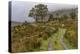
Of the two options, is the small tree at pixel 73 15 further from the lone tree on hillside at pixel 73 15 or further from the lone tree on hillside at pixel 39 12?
the lone tree on hillside at pixel 39 12

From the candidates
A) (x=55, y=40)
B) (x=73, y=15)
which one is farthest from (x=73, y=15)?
(x=55, y=40)

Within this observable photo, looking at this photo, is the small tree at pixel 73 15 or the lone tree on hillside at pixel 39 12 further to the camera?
the small tree at pixel 73 15

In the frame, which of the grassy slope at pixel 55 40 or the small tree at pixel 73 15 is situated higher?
the small tree at pixel 73 15

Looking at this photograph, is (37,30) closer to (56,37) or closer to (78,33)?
(56,37)

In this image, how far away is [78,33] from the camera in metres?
1.86

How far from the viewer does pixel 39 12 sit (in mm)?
1735

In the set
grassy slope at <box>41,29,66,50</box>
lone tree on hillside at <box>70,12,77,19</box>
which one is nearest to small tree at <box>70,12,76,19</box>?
lone tree on hillside at <box>70,12,77,19</box>

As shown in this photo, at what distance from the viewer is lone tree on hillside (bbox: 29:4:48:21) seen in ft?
5.63

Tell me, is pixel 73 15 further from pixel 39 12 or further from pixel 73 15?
pixel 39 12

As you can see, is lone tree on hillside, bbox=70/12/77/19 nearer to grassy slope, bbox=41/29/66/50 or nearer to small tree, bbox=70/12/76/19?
small tree, bbox=70/12/76/19

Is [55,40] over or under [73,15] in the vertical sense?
under

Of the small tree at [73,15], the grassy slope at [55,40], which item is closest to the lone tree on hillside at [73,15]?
the small tree at [73,15]

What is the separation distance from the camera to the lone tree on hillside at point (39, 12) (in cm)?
172

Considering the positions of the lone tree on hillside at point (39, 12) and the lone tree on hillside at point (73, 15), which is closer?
the lone tree on hillside at point (39, 12)
